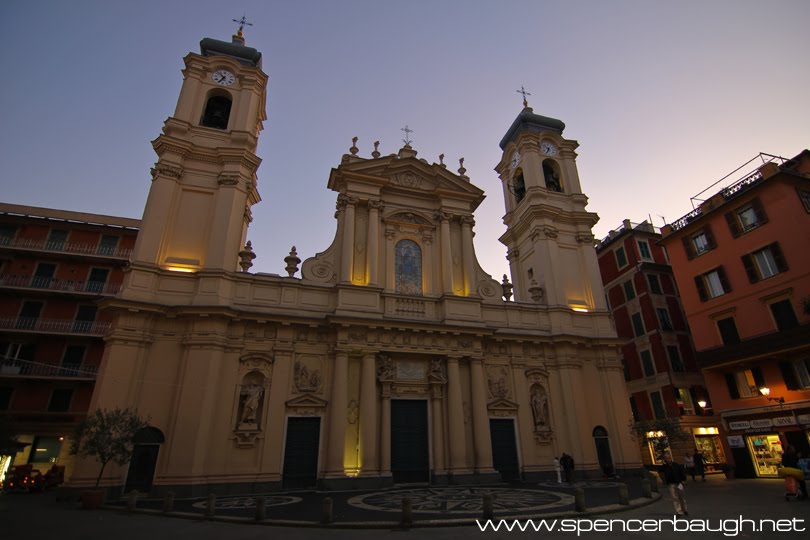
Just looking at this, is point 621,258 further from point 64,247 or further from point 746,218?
point 64,247

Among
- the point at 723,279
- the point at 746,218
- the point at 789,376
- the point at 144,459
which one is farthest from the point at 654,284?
the point at 144,459

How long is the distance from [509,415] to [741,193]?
1591 centimetres

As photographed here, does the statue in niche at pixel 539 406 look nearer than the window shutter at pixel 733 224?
Yes

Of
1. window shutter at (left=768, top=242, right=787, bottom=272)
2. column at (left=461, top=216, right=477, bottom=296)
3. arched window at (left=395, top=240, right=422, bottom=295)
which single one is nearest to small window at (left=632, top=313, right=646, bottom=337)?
window shutter at (left=768, top=242, right=787, bottom=272)

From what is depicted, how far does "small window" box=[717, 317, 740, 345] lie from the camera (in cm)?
2123

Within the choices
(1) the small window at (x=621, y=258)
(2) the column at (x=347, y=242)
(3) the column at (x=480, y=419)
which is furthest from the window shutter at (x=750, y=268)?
(2) the column at (x=347, y=242)

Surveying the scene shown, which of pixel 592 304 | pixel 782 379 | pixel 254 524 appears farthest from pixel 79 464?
Answer: pixel 782 379

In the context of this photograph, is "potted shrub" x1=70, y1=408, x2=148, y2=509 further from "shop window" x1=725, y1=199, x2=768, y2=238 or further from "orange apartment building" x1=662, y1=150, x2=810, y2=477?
"shop window" x1=725, y1=199, x2=768, y2=238

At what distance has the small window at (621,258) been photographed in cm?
3052

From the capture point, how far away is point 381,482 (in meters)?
16.7

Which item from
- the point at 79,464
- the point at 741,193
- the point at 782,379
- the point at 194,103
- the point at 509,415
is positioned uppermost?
the point at 194,103

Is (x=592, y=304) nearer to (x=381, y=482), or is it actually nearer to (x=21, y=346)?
(x=381, y=482)

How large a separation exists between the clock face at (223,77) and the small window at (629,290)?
27.7 m

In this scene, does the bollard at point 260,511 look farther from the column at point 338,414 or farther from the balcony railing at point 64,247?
the balcony railing at point 64,247
